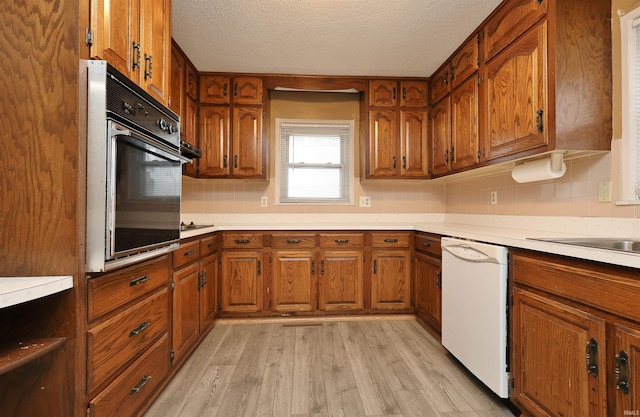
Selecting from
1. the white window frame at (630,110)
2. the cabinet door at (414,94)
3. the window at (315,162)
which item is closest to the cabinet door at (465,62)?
the cabinet door at (414,94)

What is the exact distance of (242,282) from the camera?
2764 mm

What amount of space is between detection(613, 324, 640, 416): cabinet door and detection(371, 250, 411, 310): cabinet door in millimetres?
1825

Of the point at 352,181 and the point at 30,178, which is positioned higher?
the point at 352,181

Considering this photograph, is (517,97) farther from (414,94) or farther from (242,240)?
(242,240)

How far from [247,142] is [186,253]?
1356mm

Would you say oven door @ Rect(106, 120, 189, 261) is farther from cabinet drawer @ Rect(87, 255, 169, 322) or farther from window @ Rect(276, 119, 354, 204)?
window @ Rect(276, 119, 354, 204)

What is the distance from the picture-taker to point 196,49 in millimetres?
2494

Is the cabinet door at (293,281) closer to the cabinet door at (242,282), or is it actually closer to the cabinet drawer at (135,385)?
the cabinet door at (242,282)

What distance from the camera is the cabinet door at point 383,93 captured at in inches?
119

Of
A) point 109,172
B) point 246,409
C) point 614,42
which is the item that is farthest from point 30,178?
point 614,42

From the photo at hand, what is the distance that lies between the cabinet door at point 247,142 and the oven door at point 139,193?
4.26 ft

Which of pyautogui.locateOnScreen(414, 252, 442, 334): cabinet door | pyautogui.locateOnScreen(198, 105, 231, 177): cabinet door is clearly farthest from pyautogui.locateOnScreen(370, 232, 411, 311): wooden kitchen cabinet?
pyautogui.locateOnScreen(198, 105, 231, 177): cabinet door

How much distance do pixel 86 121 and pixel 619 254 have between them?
183cm

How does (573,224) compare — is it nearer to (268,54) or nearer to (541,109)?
(541,109)
